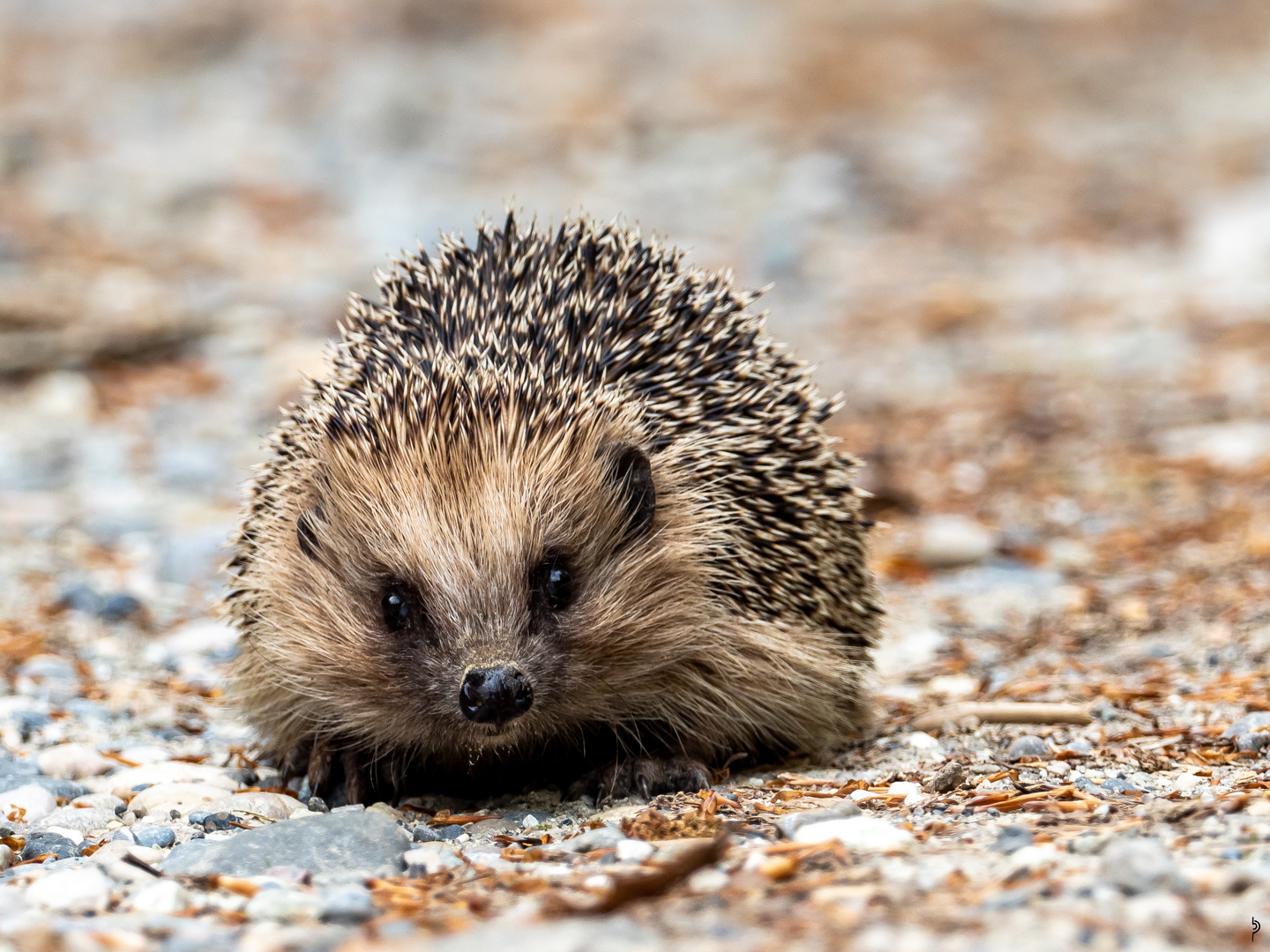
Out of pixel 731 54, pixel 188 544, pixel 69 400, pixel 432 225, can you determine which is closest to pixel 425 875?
pixel 188 544

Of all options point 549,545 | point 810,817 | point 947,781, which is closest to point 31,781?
point 549,545

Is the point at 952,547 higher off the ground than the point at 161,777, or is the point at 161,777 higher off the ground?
the point at 952,547

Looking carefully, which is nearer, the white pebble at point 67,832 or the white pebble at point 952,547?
the white pebble at point 67,832

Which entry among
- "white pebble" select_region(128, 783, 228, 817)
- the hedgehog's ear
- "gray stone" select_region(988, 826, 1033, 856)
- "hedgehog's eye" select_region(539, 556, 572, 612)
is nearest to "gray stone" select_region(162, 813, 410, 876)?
"white pebble" select_region(128, 783, 228, 817)

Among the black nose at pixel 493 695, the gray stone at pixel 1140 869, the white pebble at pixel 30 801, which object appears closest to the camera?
the gray stone at pixel 1140 869

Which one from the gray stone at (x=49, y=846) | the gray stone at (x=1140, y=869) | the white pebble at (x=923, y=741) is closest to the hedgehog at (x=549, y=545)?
the white pebble at (x=923, y=741)

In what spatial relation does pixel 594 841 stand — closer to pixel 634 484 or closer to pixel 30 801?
pixel 634 484

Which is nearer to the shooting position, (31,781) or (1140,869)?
(1140,869)

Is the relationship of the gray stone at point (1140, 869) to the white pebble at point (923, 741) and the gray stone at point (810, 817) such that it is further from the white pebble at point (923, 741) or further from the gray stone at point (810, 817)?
the white pebble at point (923, 741)
